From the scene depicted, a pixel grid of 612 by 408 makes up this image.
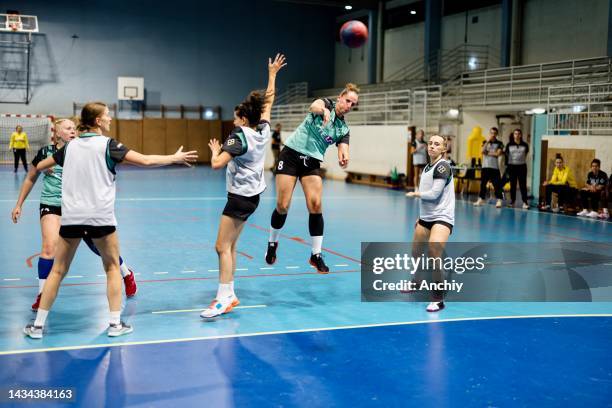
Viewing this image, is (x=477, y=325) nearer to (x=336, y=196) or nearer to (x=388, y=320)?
(x=388, y=320)

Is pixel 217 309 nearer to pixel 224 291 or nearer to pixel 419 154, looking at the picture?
pixel 224 291

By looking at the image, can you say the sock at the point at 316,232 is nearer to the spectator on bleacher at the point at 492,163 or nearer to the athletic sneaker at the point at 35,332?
the athletic sneaker at the point at 35,332

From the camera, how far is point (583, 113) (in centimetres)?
1597

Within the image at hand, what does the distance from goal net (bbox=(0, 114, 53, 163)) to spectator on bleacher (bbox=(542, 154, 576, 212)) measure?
911 inches

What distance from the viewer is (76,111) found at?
3250 centimetres

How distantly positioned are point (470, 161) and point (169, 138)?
18.4 meters

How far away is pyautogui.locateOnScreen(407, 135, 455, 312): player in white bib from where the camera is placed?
6436 millimetres

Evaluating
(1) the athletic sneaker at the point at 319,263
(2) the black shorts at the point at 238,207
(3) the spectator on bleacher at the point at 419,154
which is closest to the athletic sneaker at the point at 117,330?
(2) the black shorts at the point at 238,207

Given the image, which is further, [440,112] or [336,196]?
[440,112]

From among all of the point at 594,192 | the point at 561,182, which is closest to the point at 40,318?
the point at 594,192

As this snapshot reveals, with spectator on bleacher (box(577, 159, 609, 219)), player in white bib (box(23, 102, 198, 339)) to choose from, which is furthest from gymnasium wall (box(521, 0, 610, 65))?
player in white bib (box(23, 102, 198, 339))

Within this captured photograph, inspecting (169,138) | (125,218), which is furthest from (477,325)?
(169,138)

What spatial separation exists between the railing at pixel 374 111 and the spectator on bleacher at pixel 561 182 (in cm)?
749

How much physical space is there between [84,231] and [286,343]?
1776 millimetres
